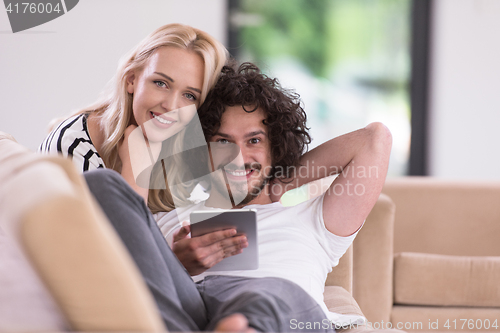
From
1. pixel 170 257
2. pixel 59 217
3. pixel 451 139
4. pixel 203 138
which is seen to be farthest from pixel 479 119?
pixel 59 217

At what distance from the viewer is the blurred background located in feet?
9.18

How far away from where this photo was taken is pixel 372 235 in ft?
5.55

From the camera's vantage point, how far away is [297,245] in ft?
3.85

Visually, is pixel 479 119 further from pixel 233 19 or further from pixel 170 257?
pixel 170 257

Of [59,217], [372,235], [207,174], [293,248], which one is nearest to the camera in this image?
[59,217]

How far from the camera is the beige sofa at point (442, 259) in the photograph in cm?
173

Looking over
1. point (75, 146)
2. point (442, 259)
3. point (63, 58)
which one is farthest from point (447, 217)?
point (63, 58)

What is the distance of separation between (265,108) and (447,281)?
1120mm

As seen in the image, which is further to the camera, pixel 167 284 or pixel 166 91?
pixel 166 91

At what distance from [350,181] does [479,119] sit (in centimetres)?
211

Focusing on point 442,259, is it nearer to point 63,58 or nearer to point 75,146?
point 75,146

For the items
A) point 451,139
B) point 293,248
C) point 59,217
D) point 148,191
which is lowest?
point 451,139

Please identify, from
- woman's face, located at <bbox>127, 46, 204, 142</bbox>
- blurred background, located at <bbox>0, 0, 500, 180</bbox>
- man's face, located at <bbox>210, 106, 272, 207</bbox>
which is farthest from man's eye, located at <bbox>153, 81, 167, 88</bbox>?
blurred background, located at <bbox>0, 0, 500, 180</bbox>

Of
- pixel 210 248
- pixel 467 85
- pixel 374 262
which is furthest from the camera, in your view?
pixel 467 85
